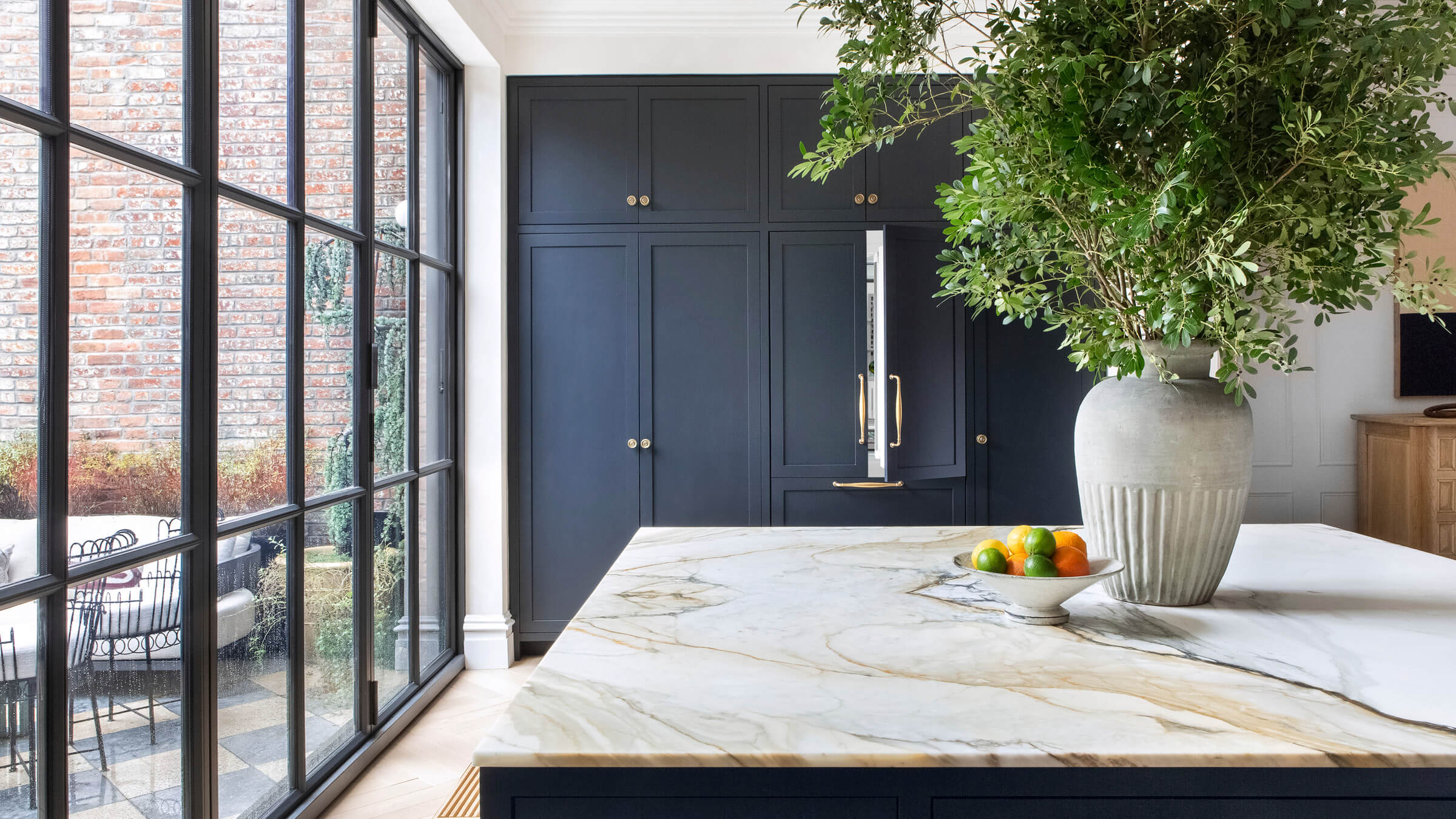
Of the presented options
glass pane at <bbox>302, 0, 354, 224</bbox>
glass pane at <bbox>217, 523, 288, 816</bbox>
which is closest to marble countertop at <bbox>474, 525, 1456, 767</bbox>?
glass pane at <bbox>217, 523, 288, 816</bbox>

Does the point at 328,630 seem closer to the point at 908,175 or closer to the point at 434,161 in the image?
the point at 434,161

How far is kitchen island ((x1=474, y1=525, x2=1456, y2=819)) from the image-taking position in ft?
2.54

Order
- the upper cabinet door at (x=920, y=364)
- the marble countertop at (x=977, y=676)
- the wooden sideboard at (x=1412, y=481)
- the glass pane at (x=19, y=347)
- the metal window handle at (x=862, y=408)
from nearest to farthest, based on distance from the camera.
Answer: the marble countertop at (x=977, y=676) < the glass pane at (x=19, y=347) < the upper cabinet door at (x=920, y=364) < the metal window handle at (x=862, y=408) < the wooden sideboard at (x=1412, y=481)

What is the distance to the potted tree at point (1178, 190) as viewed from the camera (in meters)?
1.02

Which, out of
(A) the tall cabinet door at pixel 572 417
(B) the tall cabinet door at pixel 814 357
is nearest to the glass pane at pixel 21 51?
(A) the tall cabinet door at pixel 572 417

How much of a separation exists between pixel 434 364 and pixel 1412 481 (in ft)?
13.4

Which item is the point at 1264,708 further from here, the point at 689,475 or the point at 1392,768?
the point at 689,475

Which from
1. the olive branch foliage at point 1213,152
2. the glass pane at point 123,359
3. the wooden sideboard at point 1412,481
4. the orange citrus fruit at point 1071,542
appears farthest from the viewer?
the wooden sideboard at point 1412,481

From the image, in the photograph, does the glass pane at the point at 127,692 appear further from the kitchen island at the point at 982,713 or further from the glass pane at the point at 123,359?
the kitchen island at the point at 982,713

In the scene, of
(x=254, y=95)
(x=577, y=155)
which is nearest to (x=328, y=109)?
(x=254, y=95)

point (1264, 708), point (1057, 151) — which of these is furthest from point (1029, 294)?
point (1264, 708)

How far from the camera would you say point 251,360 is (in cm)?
193

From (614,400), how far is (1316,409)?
3292 millimetres

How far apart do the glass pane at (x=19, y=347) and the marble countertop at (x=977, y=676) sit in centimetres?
89
